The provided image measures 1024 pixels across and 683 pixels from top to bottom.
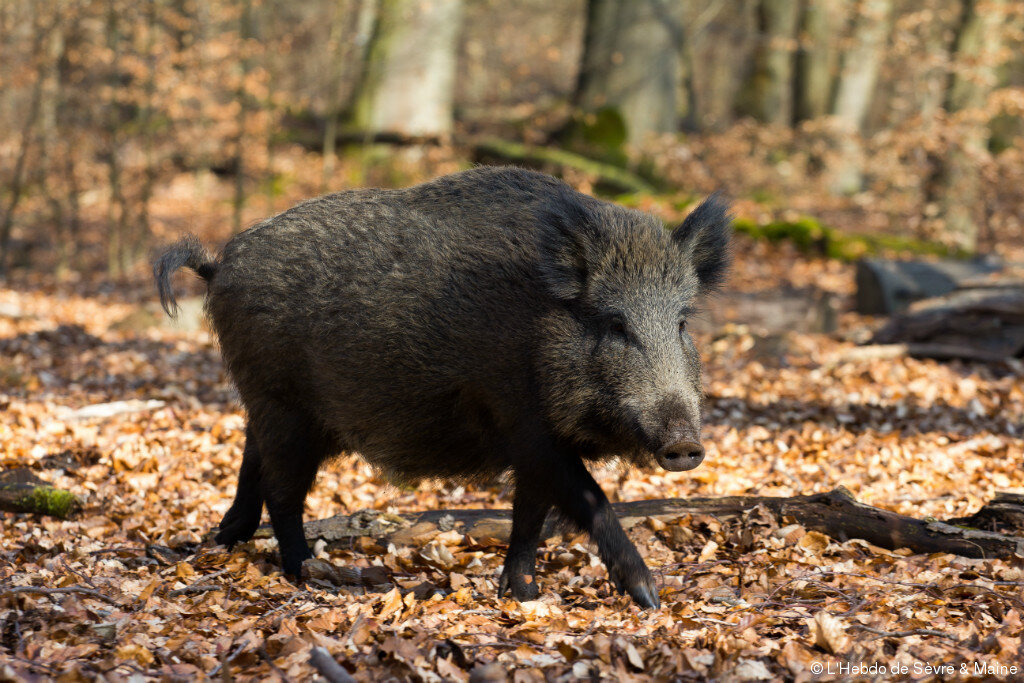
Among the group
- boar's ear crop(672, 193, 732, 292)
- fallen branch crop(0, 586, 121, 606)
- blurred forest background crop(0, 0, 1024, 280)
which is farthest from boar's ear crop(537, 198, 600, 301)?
blurred forest background crop(0, 0, 1024, 280)

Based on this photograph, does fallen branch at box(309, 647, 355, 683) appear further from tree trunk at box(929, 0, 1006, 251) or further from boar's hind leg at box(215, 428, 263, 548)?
tree trunk at box(929, 0, 1006, 251)

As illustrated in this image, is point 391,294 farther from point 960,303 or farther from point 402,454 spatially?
point 960,303

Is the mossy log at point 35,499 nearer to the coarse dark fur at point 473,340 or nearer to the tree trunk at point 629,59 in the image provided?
the coarse dark fur at point 473,340

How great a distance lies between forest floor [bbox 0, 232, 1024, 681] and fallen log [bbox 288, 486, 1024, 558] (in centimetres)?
8

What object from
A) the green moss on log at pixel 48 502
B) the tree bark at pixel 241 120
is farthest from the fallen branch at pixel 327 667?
the tree bark at pixel 241 120

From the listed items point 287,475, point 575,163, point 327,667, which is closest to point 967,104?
point 575,163

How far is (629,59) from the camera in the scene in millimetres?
17266

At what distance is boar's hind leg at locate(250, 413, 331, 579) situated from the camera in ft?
16.2

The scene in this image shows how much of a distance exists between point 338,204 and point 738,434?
12.5 ft

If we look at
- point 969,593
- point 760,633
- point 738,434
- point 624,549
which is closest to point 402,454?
point 624,549

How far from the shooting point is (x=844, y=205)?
20.2 m

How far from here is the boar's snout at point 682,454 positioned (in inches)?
144

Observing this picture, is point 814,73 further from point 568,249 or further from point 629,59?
point 568,249

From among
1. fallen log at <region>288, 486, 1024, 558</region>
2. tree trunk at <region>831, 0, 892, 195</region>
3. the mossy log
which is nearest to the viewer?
fallen log at <region>288, 486, 1024, 558</region>
